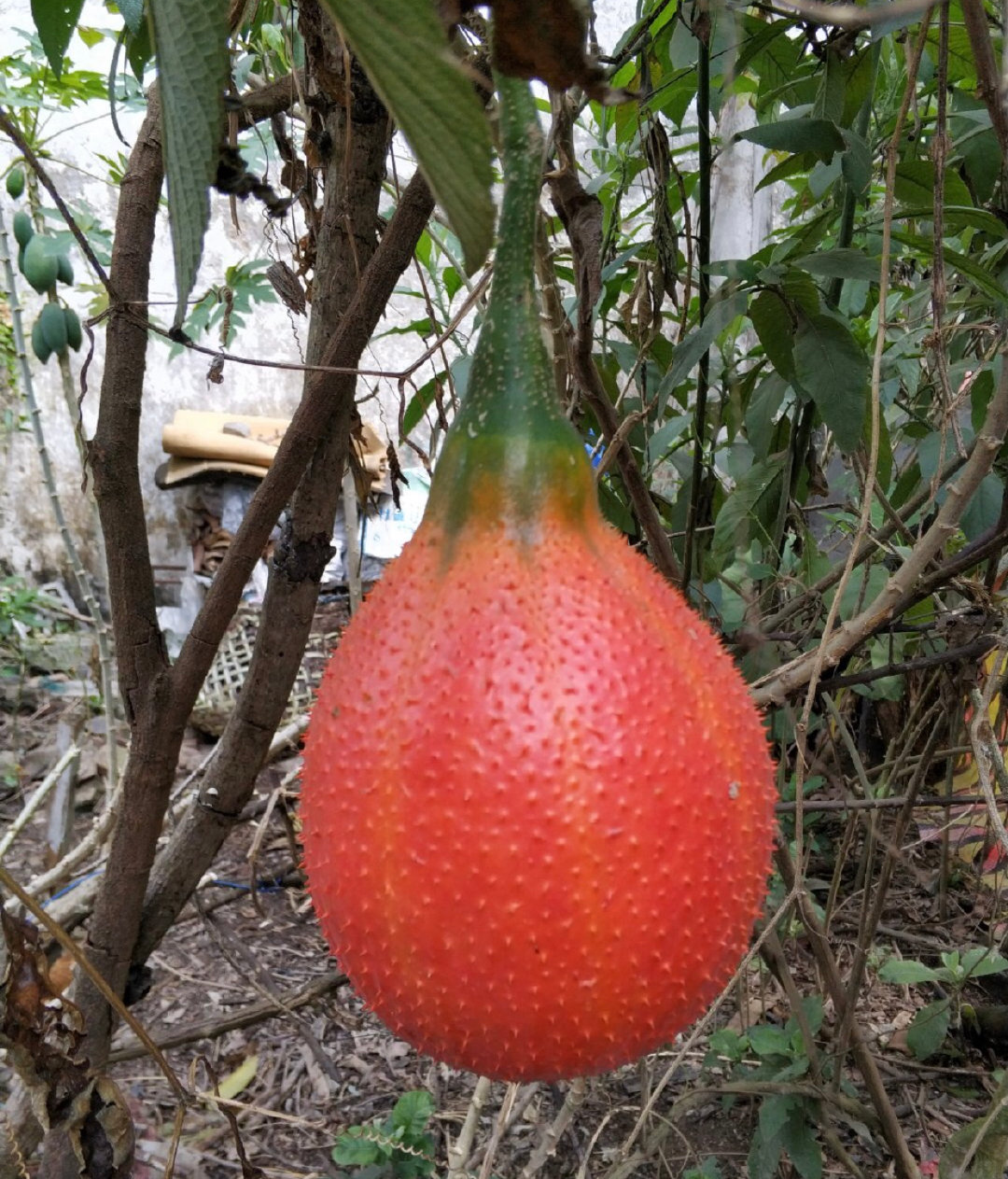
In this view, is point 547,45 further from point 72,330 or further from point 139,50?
point 72,330

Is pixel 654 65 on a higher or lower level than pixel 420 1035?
higher

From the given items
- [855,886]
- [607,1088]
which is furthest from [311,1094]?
[855,886]

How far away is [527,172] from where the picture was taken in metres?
0.38

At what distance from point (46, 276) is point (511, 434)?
5.20 ft

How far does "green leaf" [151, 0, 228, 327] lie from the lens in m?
0.30

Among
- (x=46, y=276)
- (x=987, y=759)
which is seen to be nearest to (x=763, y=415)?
(x=987, y=759)

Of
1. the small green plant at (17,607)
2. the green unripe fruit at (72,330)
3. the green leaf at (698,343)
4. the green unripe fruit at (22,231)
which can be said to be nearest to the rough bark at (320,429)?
the green leaf at (698,343)

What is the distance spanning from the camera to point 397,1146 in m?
1.24

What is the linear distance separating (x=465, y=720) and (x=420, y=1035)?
0.51ft

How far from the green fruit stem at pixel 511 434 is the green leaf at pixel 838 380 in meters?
0.41

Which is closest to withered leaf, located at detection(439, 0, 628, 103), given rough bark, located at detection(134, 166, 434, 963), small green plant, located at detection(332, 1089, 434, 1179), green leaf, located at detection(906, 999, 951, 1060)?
rough bark, located at detection(134, 166, 434, 963)

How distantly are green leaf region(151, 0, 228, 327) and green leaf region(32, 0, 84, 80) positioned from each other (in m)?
0.32

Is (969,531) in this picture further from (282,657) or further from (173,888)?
(173,888)

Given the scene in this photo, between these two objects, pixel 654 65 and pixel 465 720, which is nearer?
pixel 465 720
